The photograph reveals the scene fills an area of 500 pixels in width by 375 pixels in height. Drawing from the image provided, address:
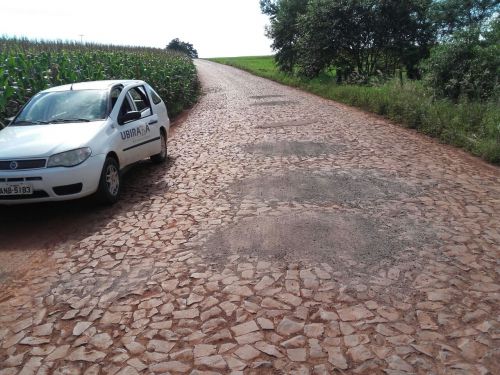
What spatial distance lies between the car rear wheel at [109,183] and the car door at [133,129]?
0.39 metres

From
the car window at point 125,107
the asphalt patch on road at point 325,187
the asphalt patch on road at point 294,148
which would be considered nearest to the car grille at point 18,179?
the car window at point 125,107

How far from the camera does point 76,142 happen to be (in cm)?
597

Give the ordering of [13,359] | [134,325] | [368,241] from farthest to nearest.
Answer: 1. [368,241]
2. [134,325]
3. [13,359]

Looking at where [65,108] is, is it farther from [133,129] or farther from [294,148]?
[294,148]

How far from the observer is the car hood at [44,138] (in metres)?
5.70

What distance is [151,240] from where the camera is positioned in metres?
5.11

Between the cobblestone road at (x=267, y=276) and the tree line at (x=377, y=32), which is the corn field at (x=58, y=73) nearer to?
the cobblestone road at (x=267, y=276)

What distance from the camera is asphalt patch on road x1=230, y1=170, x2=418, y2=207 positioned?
6.29 m

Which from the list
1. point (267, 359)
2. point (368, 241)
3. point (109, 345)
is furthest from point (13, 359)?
point (368, 241)

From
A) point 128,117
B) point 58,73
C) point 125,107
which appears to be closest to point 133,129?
point 128,117

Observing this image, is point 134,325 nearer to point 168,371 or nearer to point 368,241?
point 168,371

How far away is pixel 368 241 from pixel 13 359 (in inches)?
139

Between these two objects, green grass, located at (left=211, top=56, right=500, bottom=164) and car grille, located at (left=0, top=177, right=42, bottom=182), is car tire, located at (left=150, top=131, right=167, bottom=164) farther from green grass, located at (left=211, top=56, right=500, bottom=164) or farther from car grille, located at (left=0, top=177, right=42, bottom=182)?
green grass, located at (left=211, top=56, right=500, bottom=164)

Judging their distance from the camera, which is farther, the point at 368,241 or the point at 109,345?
the point at 368,241
